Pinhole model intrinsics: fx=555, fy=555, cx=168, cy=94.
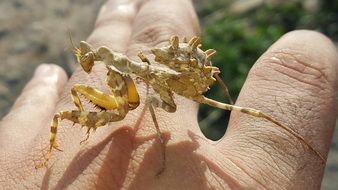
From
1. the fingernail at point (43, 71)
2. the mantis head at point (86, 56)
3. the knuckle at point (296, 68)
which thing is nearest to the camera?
the mantis head at point (86, 56)

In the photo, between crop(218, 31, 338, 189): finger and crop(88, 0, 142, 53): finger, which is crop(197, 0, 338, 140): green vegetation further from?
crop(218, 31, 338, 189): finger

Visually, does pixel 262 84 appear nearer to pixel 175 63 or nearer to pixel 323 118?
pixel 323 118

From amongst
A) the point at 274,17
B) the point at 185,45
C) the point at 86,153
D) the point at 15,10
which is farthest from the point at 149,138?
the point at 15,10

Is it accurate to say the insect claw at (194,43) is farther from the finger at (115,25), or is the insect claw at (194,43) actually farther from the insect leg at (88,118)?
the finger at (115,25)

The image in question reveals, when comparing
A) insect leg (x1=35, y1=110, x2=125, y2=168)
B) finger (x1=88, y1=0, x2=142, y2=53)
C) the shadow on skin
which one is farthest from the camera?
finger (x1=88, y1=0, x2=142, y2=53)

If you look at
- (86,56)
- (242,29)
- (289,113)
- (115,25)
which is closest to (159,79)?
(86,56)

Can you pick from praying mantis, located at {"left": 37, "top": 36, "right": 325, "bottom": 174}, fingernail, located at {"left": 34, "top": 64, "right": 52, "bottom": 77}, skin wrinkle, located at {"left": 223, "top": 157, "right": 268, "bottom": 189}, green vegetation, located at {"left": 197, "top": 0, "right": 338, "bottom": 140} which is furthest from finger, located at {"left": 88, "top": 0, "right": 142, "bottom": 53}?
green vegetation, located at {"left": 197, "top": 0, "right": 338, "bottom": 140}

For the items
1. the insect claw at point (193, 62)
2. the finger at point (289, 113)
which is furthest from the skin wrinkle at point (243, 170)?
the insect claw at point (193, 62)

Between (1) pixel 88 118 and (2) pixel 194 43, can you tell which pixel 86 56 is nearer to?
(1) pixel 88 118
